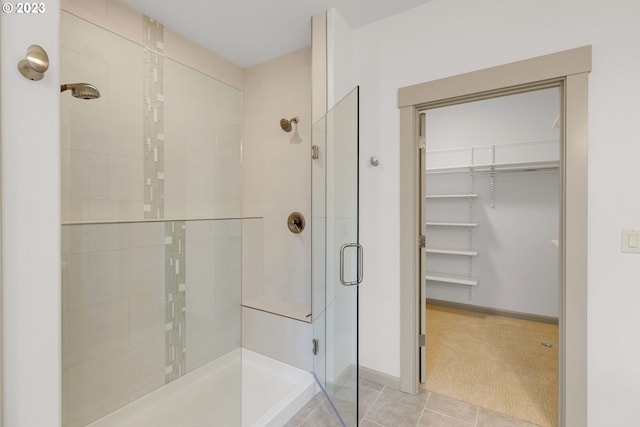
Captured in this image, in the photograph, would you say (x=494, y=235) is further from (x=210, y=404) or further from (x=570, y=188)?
(x=210, y=404)

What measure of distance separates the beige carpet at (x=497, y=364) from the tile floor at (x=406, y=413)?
0.31ft

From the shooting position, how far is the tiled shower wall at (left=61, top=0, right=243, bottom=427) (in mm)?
1424

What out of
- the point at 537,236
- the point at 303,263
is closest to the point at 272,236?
the point at 303,263

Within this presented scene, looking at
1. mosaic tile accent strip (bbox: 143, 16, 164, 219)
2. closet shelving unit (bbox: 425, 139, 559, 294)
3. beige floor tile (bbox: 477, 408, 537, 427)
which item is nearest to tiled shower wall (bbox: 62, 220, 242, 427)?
mosaic tile accent strip (bbox: 143, 16, 164, 219)

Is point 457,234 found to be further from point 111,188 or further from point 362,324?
point 111,188

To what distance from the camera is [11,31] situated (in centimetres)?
64

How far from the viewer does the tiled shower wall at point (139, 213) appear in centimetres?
142

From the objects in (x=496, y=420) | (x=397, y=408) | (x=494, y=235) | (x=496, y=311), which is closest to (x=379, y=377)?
(x=397, y=408)

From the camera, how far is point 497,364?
94.4 inches

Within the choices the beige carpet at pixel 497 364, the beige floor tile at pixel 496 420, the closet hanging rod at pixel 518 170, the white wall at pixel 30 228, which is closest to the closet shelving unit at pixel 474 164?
the closet hanging rod at pixel 518 170

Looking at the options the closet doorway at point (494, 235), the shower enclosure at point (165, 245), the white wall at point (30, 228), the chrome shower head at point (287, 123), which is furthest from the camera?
the closet doorway at point (494, 235)

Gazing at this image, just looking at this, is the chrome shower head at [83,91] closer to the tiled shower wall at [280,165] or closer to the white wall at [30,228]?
the white wall at [30,228]

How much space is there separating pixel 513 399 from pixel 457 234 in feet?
7.04

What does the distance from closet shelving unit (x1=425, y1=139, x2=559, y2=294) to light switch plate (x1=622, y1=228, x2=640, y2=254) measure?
181cm
